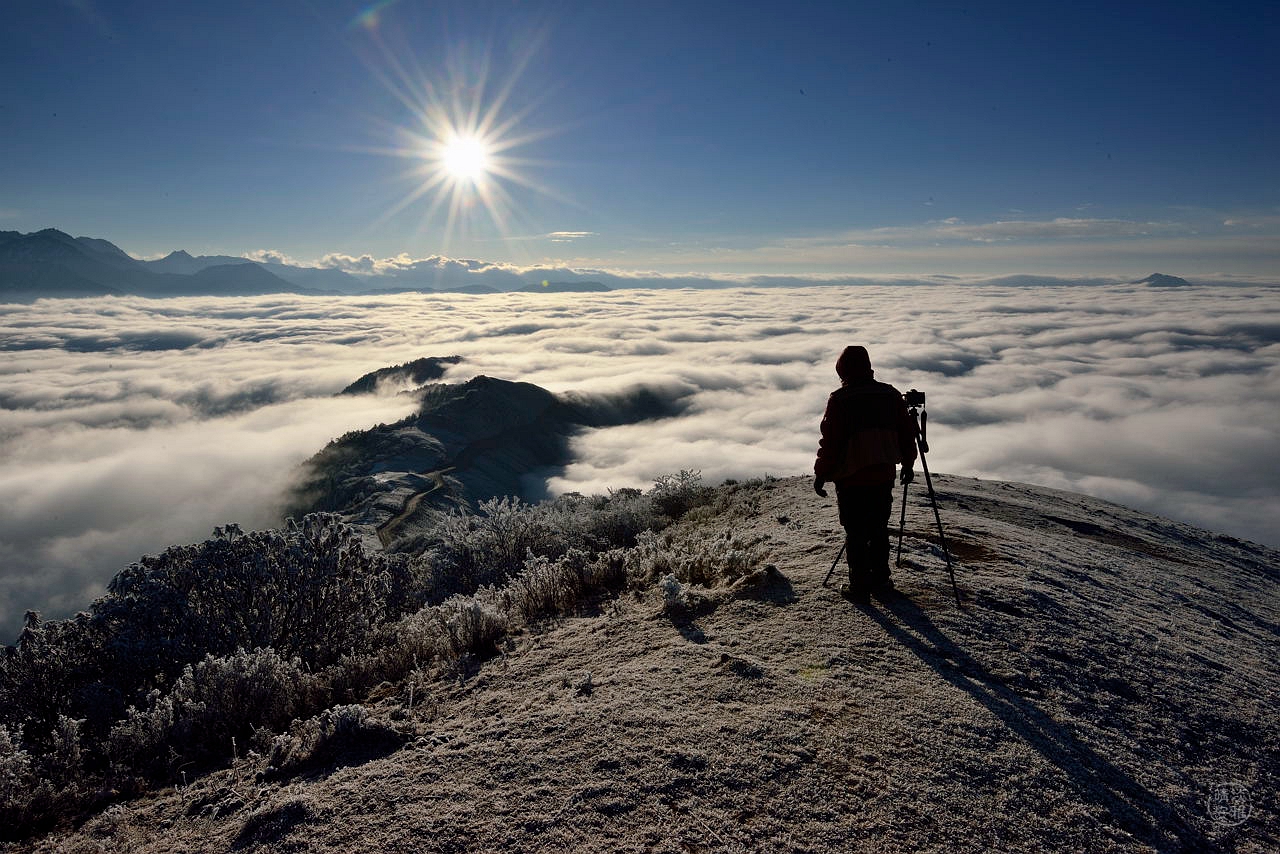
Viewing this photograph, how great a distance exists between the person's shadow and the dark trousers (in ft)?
1.67

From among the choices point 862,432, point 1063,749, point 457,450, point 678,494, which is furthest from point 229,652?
point 457,450

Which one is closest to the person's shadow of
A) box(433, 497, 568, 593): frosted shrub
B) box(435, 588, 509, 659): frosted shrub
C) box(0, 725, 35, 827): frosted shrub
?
box(435, 588, 509, 659): frosted shrub

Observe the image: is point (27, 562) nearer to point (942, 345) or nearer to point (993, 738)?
point (993, 738)

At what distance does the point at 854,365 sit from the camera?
526 centimetres

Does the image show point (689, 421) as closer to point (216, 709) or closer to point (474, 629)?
point (474, 629)

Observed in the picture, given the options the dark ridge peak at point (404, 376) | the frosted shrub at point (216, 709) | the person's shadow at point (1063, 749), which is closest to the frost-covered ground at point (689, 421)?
the dark ridge peak at point (404, 376)

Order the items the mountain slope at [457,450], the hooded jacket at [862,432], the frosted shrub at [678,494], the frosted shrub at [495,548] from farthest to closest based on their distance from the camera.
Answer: the mountain slope at [457,450]
the frosted shrub at [678,494]
the frosted shrub at [495,548]
the hooded jacket at [862,432]

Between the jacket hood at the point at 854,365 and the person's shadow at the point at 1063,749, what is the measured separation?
86.0 inches

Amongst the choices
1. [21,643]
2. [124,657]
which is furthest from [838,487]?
[21,643]

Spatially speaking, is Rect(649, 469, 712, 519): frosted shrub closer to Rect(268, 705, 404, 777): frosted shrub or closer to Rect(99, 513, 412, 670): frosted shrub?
Rect(99, 513, 412, 670): frosted shrub

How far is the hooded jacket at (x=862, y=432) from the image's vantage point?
5.02m

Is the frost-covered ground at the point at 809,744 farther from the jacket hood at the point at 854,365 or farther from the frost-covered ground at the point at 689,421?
the frost-covered ground at the point at 689,421

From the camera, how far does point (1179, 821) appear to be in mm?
2848

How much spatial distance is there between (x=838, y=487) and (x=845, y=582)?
1025 mm
